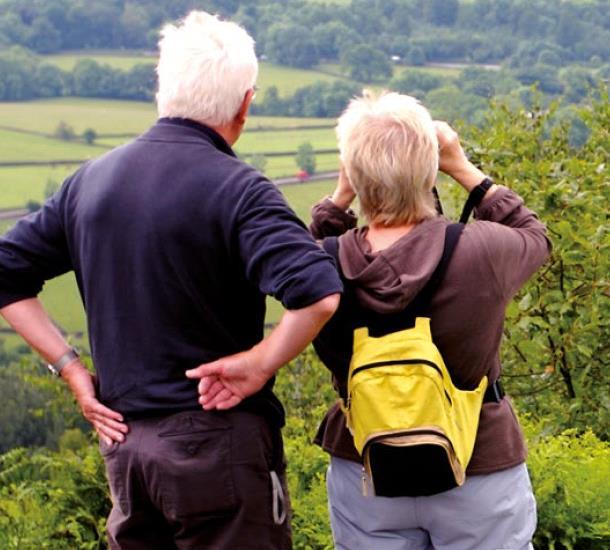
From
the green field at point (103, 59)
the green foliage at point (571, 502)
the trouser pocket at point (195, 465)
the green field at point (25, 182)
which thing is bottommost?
the green field at point (103, 59)

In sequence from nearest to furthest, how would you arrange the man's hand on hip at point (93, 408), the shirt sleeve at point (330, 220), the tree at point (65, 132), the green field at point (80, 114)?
1. the man's hand on hip at point (93, 408)
2. the shirt sleeve at point (330, 220)
3. the tree at point (65, 132)
4. the green field at point (80, 114)

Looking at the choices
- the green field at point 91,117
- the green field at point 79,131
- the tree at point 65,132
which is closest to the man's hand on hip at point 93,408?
the green field at point 79,131

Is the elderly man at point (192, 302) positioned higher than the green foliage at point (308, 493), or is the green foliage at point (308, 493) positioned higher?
the elderly man at point (192, 302)

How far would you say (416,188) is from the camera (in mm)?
2713

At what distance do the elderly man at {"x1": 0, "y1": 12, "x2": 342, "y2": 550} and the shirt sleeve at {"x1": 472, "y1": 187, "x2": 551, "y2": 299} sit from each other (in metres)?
0.41

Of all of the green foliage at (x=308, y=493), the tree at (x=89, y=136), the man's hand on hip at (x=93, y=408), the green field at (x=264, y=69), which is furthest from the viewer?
the green field at (x=264, y=69)

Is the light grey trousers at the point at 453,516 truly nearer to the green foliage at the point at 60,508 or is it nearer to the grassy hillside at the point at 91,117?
the green foliage at the point at 60,508

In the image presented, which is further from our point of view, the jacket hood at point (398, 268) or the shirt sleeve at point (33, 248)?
the shirt sleeve at point (33, 248)

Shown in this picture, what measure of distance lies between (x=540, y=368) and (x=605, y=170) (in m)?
1.01

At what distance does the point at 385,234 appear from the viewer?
2787 millimetres

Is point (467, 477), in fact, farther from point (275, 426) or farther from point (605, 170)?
point (605, 170)

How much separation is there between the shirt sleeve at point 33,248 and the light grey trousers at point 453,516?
954mm

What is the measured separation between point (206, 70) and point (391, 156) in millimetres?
483

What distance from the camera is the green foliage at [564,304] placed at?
4820 millimetres
